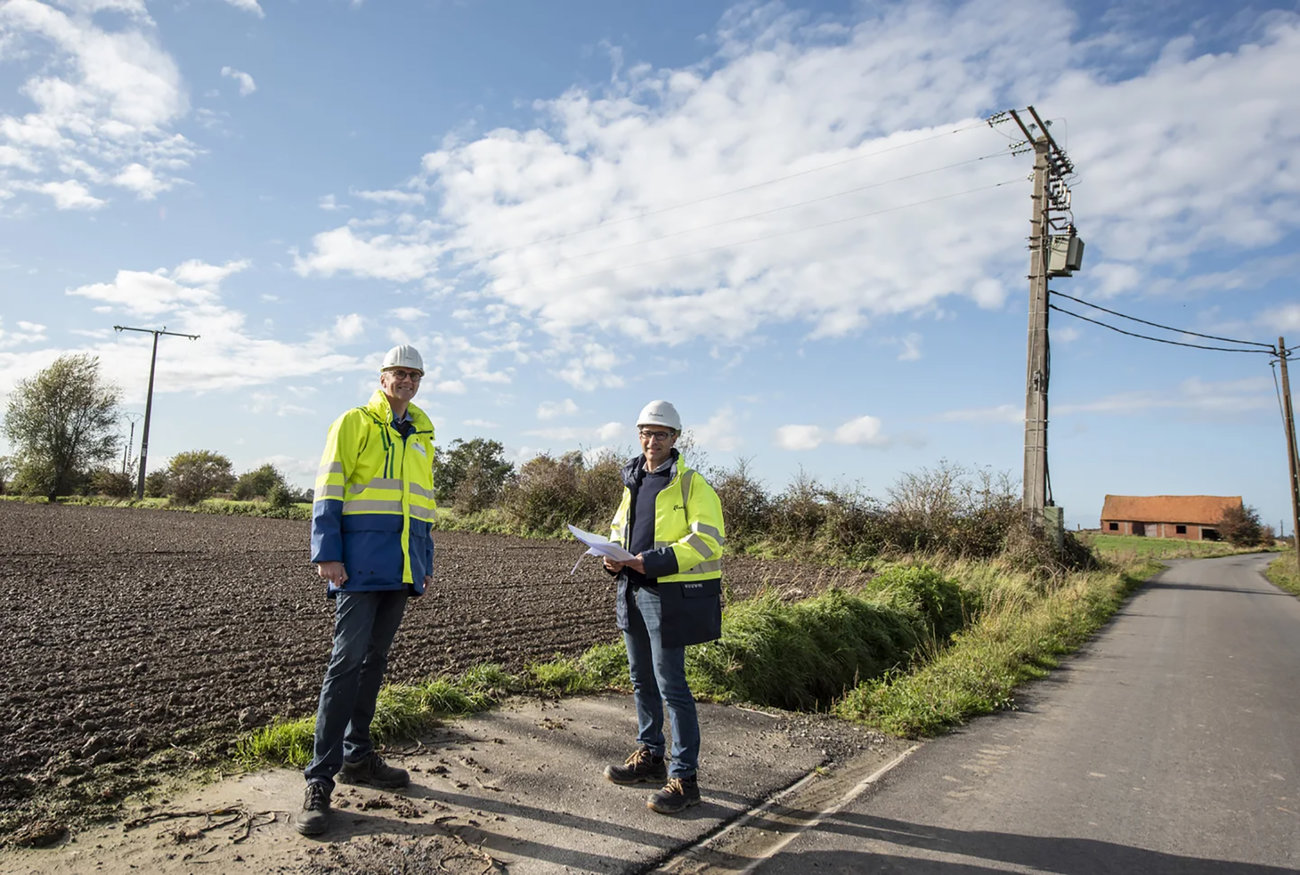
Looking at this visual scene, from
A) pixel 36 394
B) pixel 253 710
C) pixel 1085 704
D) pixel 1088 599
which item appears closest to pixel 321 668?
pixel 253 710

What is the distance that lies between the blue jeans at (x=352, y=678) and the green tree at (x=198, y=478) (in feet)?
157

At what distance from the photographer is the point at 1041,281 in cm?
2036

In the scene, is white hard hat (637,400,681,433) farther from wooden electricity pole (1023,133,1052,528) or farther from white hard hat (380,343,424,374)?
wooden electricity pole (1023,133,1052,528)

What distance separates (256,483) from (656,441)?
178ft

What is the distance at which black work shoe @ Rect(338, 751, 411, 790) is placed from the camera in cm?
388

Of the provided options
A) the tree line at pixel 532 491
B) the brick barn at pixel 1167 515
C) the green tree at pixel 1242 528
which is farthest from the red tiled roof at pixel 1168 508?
the tree line at pixel 532 491

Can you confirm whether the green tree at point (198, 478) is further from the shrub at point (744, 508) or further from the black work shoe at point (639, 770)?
the black work shoe at point (639, 770)

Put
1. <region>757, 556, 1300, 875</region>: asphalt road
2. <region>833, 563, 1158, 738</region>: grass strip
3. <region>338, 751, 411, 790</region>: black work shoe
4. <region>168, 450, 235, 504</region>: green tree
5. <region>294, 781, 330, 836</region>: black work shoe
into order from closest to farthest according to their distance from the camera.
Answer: <region>294, 781, 330, 836</region>: black work shoe < <region>757, 556, 1300, 875</region>: asphalt road < <region>338, 751, 411, 790</region>: black work shoe < <region>833, 563, 1158, 738</region>: grass strip < <region>168, 450, 235, 504</region>: green tree

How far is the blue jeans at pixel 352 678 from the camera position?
3.64 metres

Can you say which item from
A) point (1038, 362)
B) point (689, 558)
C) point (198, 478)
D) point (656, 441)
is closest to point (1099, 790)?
point (689, 558)

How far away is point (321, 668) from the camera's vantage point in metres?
6.57

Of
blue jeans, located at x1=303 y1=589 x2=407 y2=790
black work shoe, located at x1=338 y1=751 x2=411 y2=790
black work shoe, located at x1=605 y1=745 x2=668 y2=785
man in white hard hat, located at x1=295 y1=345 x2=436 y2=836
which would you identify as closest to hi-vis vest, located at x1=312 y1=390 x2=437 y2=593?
man in white hard hat, located at x1=295 y1=345 x2=436 y2=836

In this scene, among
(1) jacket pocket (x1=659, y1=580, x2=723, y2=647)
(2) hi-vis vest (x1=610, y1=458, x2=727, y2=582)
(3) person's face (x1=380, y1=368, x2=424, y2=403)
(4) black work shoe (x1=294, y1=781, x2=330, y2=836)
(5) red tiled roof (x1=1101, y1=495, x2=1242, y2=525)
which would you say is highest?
(5) red tiled roof (x1=1101, y1=495, x2=1242, y2=525)

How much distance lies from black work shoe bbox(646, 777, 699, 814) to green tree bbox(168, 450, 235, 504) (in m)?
48.6
